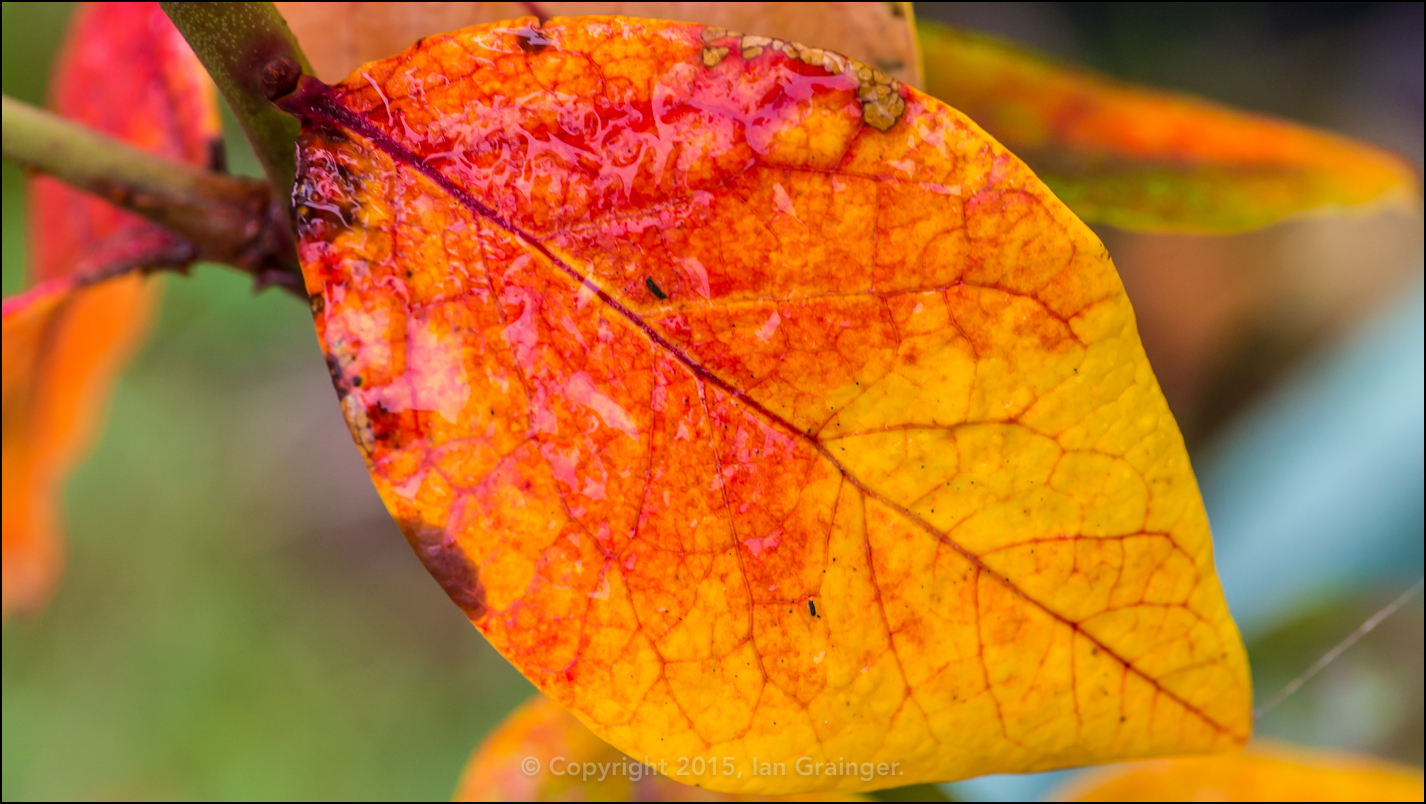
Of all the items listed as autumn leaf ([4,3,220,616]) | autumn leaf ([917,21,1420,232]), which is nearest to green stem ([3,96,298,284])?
autumn leaf ([4,3,220,616])

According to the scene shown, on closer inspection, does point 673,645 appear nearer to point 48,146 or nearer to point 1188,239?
point 48,146

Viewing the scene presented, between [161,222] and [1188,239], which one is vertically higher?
[161,222]

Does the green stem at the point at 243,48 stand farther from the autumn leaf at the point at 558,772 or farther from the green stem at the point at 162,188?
the autumn leaf at the point at 558,772

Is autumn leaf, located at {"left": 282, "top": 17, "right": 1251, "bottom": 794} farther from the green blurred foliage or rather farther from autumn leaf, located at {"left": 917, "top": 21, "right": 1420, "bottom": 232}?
the green blurred foliage

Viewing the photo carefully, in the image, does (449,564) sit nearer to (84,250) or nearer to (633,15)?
(633,15)

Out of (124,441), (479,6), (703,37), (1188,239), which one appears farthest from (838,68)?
(124,441)

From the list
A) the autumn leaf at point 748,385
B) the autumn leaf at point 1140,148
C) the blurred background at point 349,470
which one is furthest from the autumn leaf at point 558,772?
the blurred background at point 349,470
